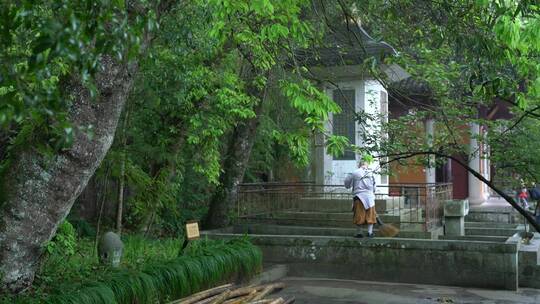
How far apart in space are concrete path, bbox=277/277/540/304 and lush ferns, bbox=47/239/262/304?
944 mm

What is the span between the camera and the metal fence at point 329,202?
13633mm

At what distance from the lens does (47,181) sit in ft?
19.3

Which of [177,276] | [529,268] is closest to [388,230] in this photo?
[529,268]

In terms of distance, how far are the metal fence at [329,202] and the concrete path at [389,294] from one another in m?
2.80

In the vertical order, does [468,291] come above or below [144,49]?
below

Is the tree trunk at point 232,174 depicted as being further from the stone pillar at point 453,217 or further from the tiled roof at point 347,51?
the stone pillar at point 453,217

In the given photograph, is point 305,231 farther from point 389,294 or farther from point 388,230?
point 389,294

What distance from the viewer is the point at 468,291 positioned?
10.3m

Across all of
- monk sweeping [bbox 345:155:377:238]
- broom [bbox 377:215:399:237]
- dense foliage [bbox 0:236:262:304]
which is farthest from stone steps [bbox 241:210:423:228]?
dense foliage [bbox 0:236:262:304]

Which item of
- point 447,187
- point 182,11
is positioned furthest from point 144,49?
point 447,187

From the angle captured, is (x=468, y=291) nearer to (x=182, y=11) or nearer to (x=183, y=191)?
(x=182, y=11)

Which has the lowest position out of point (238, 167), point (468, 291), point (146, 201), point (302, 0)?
point (468, 291)

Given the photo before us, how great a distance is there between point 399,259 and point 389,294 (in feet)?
3.94

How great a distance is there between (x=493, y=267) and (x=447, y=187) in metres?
5.49
